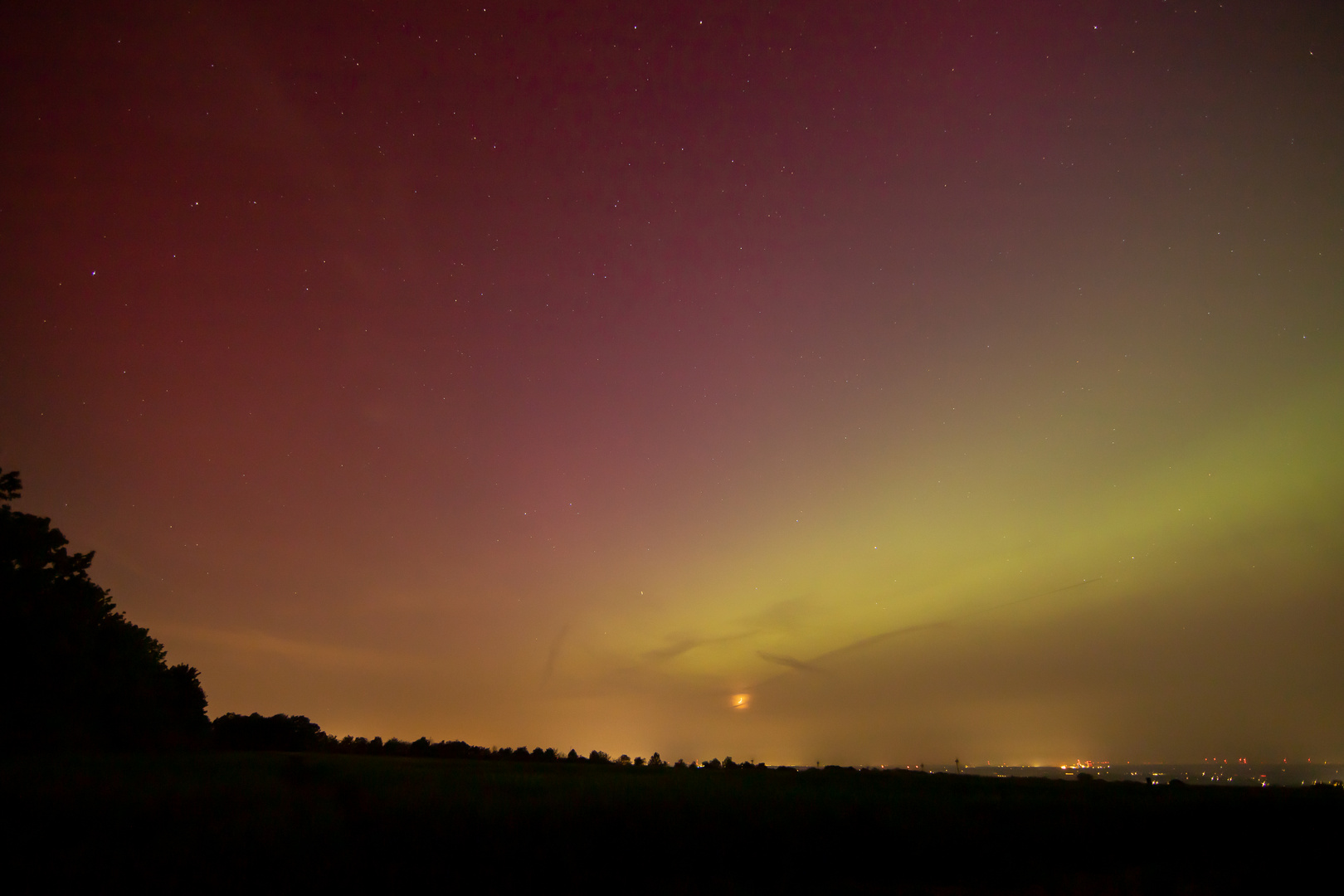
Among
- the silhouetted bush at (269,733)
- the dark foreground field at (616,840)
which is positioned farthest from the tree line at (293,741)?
the dark foreground field at (616,840)

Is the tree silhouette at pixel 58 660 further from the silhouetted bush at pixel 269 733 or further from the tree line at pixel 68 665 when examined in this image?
the silhouetted bush at pixel 269 733

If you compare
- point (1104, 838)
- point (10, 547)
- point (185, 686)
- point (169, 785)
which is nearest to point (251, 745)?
point (185, 686)

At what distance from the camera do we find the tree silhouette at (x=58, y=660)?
2831cm

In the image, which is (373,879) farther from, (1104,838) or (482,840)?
(1104,838)

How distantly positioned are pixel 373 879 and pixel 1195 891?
1416 cm

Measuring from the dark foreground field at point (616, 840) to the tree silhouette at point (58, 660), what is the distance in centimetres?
1200

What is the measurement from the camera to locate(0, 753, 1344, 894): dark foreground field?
1012 cm

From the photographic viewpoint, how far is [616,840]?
12758 mm

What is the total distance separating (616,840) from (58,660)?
31.7 metres

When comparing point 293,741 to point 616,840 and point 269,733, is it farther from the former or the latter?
point 616,840

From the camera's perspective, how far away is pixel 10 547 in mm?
29656

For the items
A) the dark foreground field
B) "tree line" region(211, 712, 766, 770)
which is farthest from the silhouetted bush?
the dark foreground field

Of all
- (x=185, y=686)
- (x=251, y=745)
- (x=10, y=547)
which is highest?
(x=10, y=547)

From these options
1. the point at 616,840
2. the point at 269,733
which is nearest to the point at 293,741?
the point at 269,733
